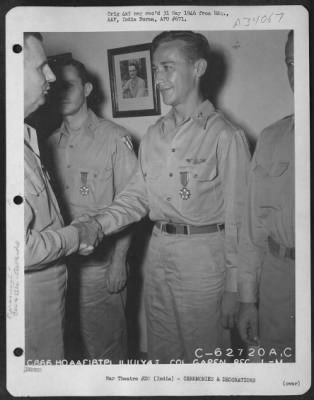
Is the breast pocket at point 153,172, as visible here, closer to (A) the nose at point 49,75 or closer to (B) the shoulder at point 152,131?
(B) the shoulder at point 152,131

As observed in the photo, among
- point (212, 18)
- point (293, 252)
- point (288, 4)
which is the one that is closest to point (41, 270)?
point (293, 252)

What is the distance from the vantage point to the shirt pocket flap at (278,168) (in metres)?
1.41

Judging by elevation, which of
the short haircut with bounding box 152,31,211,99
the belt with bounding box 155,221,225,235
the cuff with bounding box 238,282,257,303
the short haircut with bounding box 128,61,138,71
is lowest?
the cuff with bounding box 238,282,257,303

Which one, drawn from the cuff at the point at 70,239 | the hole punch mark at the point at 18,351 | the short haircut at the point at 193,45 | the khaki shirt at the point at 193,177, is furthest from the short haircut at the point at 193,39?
the hole punch mark at the point at 18,351

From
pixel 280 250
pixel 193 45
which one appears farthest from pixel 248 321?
pixel 193 45

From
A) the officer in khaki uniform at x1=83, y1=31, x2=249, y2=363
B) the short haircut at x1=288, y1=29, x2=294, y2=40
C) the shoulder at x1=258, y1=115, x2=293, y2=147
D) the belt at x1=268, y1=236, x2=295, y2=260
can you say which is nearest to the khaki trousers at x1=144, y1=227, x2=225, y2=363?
the officer in khaki uniform at x1=83, y1=31, x2=249, y2=363

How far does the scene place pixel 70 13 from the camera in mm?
1403

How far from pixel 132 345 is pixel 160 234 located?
0.25 metres

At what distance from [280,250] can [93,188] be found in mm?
418

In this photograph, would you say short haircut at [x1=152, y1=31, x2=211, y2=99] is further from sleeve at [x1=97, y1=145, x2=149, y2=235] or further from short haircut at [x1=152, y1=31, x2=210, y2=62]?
sleeve at [x1=97, y1=145, x2=149, y2=235]

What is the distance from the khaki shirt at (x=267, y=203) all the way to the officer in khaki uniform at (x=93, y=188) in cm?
26

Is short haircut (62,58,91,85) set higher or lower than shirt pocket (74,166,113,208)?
higher

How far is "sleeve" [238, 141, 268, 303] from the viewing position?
1404 mm

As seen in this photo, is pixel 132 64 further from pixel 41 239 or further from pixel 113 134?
pixel 41 239
